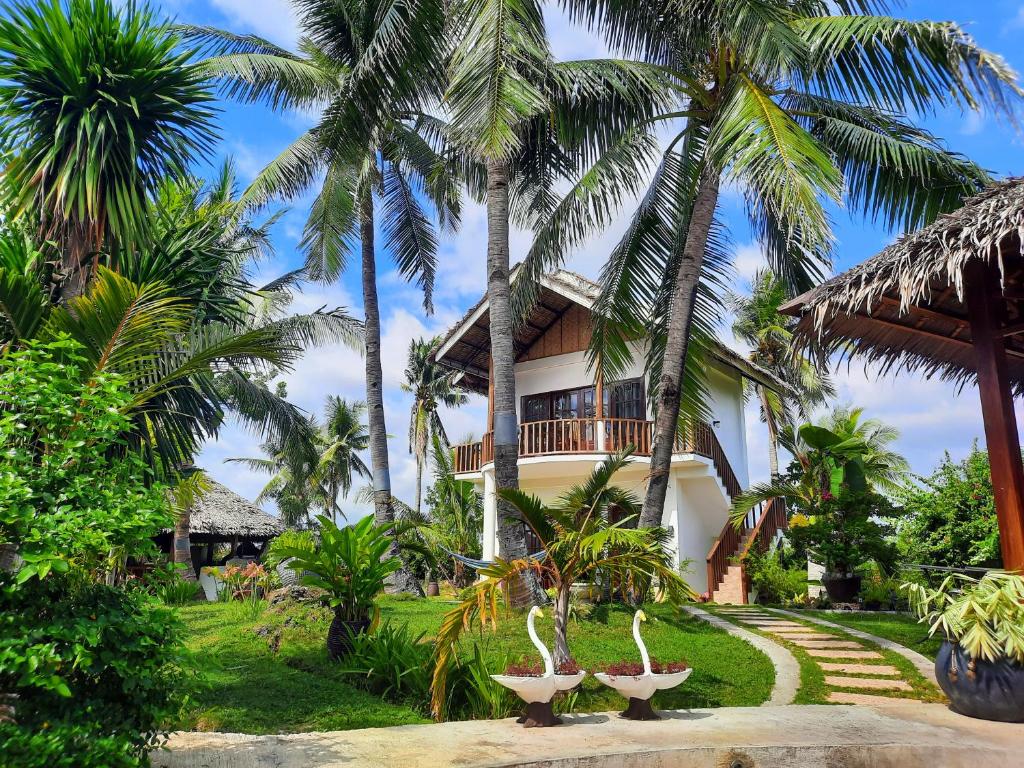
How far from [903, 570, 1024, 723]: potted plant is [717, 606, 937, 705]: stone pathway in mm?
931

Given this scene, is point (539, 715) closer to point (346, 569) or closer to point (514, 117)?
point (346, 569)

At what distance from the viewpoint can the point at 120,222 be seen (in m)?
5.31

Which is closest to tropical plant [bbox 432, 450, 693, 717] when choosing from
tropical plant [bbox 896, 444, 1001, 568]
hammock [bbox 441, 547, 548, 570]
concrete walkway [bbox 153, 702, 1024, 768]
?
hammock [bbox 441, 547, 548, 570]

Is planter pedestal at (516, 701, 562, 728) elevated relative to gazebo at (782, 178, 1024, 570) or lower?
lower

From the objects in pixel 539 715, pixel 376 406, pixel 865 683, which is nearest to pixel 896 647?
pixel 865 683

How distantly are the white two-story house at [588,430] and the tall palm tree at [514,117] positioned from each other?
505cm

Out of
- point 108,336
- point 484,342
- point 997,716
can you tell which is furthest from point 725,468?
point 108,336

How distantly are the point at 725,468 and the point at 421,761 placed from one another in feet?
44.7

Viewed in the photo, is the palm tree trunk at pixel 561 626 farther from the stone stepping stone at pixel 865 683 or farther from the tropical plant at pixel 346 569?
the stone stepping stone at pixel 865 683

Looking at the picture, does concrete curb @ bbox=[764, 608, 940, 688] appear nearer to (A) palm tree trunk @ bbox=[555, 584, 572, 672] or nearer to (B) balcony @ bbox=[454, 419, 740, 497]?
(A) palm tree trunk @ bbox=[555, 584, 572, 672]

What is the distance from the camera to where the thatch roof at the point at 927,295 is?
17.6 feet

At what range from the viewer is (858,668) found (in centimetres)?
717

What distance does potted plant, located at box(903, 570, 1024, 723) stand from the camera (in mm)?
4922

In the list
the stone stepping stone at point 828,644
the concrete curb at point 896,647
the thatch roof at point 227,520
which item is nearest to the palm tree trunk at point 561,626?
the concrete curb at point 896,647
